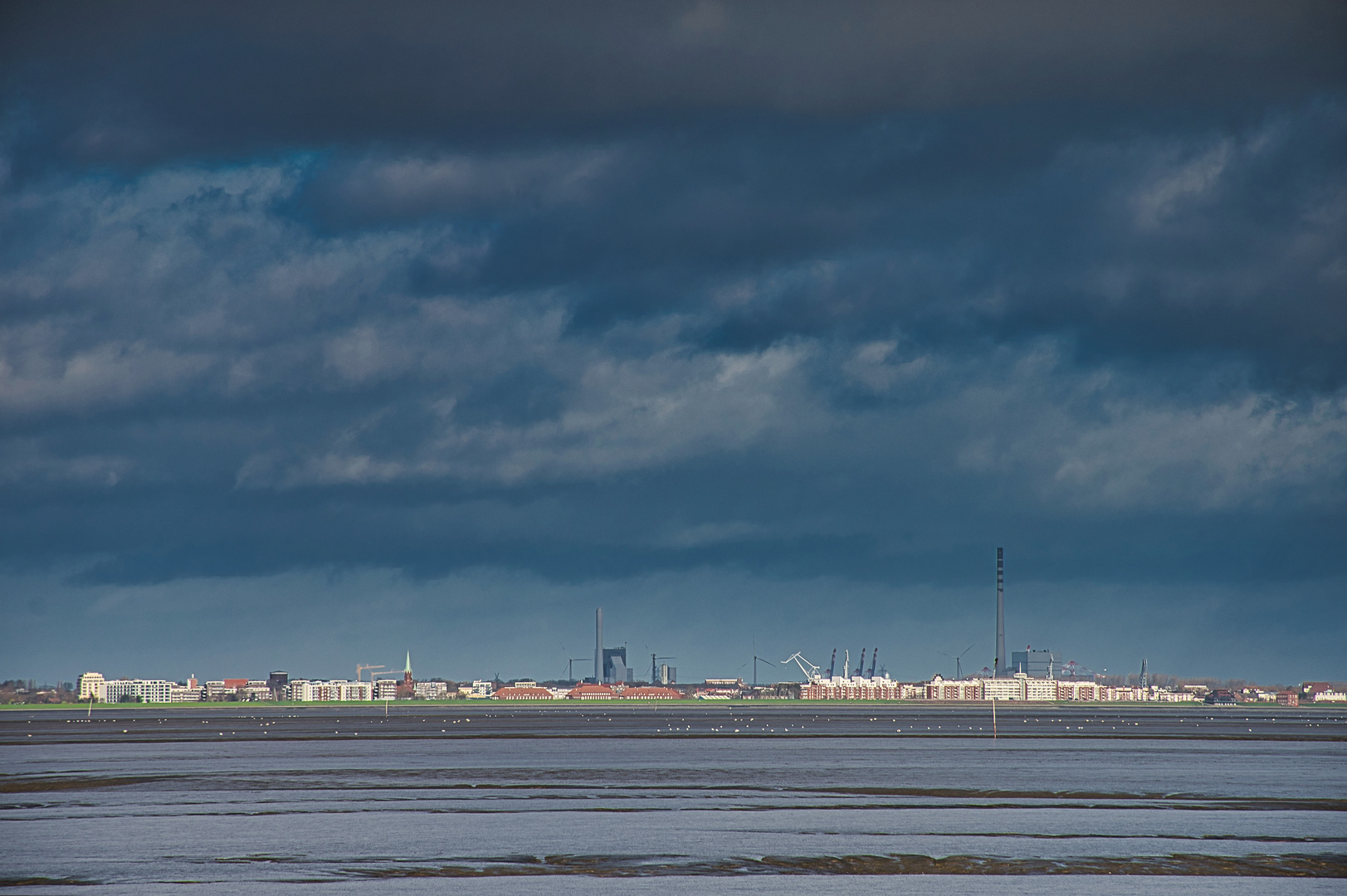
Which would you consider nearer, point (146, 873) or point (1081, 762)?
point (146, 873)

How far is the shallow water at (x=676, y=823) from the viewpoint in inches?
2122

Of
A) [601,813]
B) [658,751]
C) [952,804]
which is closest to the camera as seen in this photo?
[601,813]

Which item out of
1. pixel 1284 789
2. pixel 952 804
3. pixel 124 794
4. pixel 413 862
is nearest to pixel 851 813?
pixel 952 804

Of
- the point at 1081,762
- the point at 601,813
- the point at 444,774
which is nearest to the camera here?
the point at 601,813

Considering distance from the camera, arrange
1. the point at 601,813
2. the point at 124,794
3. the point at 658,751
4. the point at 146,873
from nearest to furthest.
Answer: the point at 146,873 → the point at 601,813 → the point at 124,794 → the point at 658,751

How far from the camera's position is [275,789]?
92938 millimetres

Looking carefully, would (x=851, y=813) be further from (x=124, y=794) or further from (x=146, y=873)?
(x=124, y=794)

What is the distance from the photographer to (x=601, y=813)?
76.2 meters

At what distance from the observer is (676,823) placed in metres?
71.4

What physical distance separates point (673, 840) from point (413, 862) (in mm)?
12553

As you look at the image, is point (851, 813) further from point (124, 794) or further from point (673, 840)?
point (124, 794)

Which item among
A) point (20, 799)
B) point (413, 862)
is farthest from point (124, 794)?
point (413, 862)

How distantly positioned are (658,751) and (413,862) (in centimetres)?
8787

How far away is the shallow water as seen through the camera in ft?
177
